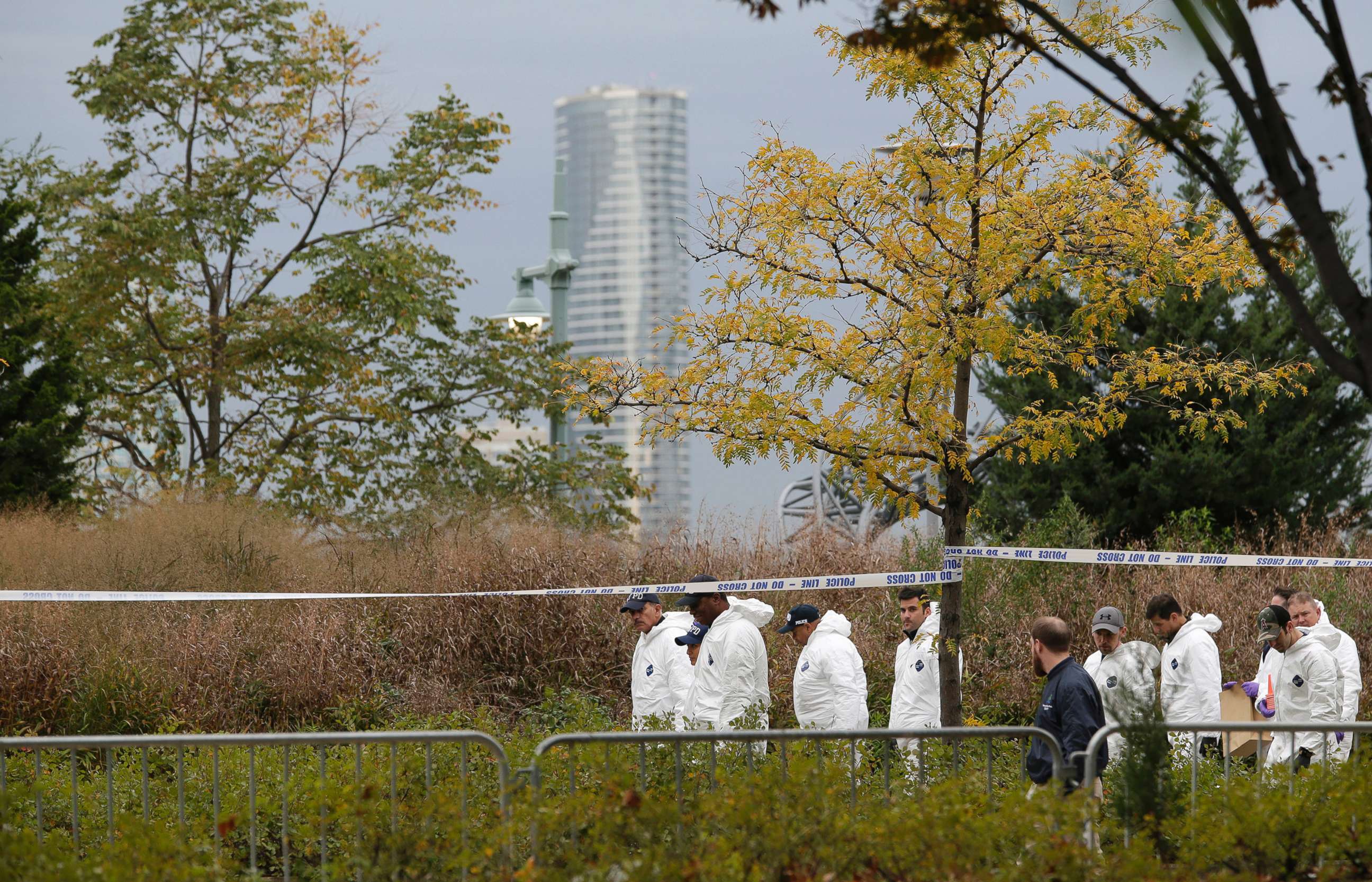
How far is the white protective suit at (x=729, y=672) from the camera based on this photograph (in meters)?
9.19

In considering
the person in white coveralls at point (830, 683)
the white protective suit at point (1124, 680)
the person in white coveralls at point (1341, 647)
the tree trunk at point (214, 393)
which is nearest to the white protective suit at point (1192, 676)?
the white protective suit at point (1124, 680)

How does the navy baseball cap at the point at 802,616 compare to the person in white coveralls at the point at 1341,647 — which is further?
the navy baseball cap at the point at 802,616

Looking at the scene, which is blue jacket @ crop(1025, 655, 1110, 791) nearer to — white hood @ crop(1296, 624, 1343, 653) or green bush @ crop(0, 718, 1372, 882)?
green bush @ crop(0, 718, 1372, 882)

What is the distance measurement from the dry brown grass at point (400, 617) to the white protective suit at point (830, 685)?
276 centimetres

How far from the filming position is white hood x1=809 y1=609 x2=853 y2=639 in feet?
31.2

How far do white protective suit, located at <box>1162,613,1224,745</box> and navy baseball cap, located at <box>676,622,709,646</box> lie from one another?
3.12m

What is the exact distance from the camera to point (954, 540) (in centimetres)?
909

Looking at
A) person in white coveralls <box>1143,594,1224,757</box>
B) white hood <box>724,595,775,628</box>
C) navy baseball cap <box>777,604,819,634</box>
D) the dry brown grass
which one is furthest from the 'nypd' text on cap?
person in white coveralls <box>1143,594,1224,757</box>

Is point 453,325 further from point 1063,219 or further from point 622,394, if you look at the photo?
point 1063,219

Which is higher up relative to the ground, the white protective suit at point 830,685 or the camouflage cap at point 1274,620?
the camouflage cap at point 1274,620

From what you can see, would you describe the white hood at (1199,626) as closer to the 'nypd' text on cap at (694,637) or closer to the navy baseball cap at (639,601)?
the 'nypd' text on cap at (694,637)

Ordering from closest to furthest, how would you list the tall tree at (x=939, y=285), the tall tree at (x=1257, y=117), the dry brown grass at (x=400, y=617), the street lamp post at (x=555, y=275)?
the tall tree at (x=1257, y=117), the tall tree at (x=939, y=285), the dry brown grass at (x=400, y=617), the street lamp post at (x=555, y=275)

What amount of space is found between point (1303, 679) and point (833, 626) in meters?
3.06

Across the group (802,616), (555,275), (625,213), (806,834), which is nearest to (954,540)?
(802,616)
